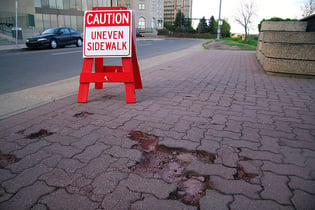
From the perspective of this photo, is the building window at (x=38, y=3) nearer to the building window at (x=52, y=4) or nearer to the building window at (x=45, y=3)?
the building window at (x=45, y=3)

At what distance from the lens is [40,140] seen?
3125 mm

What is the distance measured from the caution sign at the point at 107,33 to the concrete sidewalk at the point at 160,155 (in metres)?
0.91

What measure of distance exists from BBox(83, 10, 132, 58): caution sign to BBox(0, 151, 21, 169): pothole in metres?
2.38

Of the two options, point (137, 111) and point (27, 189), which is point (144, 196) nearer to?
point (27, 189)

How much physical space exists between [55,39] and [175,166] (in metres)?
19.5

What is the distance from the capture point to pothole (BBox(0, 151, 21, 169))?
2.59 metres

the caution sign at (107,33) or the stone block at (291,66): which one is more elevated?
the caution sign at (107,33)

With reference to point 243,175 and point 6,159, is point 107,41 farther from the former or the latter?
point 243,175

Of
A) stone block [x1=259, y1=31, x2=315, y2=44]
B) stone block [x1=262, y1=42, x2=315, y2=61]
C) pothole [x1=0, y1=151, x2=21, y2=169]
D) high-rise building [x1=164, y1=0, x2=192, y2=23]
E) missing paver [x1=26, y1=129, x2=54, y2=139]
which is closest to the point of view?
pothole [x1=0, y1=151, x2=21, y2=169]

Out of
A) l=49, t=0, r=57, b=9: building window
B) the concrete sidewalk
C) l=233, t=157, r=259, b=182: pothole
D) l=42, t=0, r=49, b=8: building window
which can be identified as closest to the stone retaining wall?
the concrete sidewalk

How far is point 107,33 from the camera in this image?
4668 mm

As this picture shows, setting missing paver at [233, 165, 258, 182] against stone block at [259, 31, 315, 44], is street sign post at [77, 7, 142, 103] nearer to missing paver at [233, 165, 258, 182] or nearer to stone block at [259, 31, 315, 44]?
missing paver at [233, 165, 258, 182]

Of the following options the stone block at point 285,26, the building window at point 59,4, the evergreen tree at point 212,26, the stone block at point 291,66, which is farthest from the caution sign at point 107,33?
the evergreen tree at point 212,26

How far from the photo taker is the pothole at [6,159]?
8.48ft
